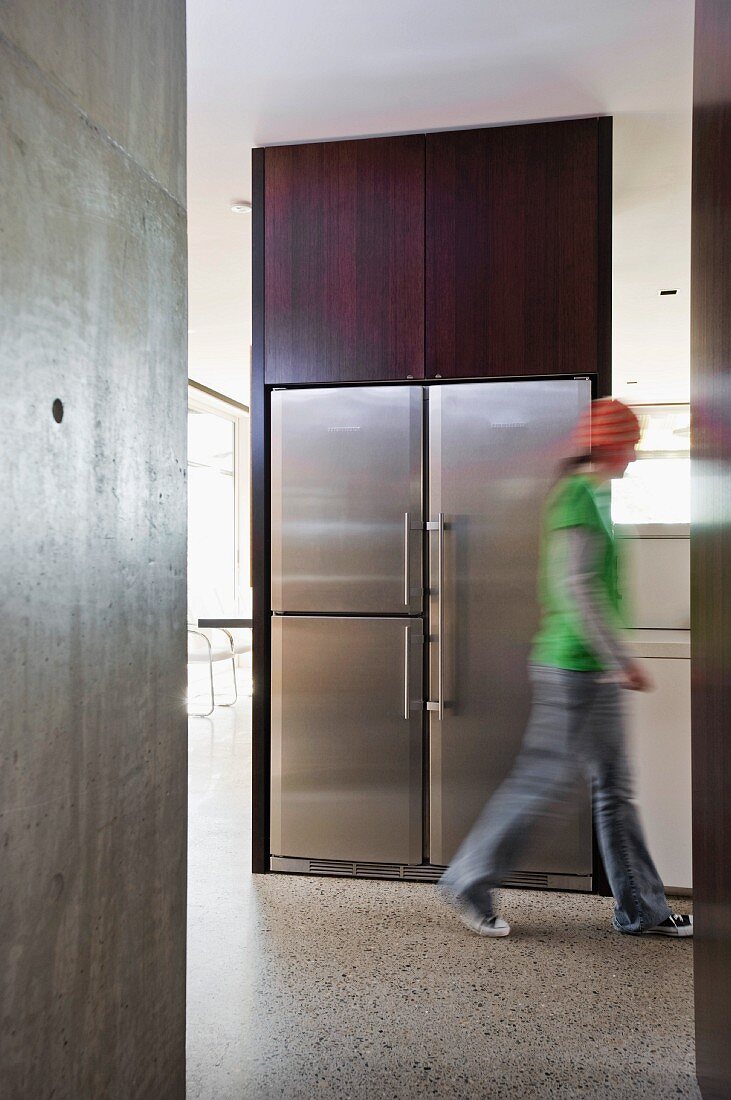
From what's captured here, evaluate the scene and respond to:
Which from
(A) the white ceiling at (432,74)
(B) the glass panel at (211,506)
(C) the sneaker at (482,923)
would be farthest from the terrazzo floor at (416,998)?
(B) the glass panel at (211,506)

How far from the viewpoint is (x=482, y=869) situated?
8.33 ft

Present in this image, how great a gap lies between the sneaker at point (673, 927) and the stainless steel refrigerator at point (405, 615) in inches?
15.7

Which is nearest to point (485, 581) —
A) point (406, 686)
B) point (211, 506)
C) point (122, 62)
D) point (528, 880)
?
point (406, 686)

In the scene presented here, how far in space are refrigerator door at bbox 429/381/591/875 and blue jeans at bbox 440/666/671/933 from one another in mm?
465

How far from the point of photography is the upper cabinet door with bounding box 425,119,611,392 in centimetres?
306

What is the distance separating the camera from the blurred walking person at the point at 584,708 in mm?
2475

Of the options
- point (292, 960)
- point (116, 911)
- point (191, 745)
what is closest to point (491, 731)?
point (292, 960)

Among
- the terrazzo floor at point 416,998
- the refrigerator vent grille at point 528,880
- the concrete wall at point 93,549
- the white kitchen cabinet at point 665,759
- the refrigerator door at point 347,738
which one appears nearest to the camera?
the concrete wall at point 93,549

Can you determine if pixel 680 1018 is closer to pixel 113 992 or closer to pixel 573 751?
pixel 573 751

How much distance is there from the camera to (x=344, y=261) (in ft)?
A: 10.6

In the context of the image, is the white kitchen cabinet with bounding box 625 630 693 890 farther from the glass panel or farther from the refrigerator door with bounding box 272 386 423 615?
the glass panel

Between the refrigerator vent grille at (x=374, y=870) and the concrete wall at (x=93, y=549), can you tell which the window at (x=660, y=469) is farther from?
the concrete wall at (x=93, y=549)

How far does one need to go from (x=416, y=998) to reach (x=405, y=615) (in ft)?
4.26

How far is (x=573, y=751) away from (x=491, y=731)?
2.00 feet
